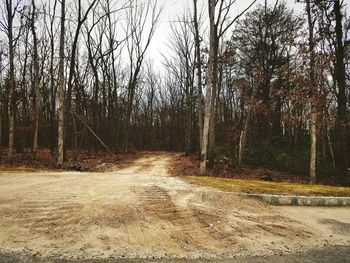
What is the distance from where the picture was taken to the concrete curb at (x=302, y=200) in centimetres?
903

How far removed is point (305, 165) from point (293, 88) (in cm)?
628

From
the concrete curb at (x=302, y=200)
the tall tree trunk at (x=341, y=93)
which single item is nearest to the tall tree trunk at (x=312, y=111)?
the tall tree trunk at (x=341, y=93)

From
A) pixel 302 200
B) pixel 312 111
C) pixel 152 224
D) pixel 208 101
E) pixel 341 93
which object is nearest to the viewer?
pixel 152 224

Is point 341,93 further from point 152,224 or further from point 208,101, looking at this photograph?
point 152,224

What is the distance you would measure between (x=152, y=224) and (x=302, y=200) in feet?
15.7

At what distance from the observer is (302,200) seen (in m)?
9.23

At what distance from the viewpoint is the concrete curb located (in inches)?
356

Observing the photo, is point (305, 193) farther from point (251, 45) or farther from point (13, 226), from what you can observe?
point (251, 45)

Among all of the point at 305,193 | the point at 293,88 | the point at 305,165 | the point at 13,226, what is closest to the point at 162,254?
the point at 13,226

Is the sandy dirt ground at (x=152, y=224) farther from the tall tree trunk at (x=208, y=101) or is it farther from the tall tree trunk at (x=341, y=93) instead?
the tall tree trunk at (x=341, y=93)

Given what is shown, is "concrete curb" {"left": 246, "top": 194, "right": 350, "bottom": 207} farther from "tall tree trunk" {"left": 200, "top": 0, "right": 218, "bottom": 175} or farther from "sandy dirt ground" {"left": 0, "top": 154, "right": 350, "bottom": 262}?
"tall tree trunk" {"left": 200, "top": 0, "right": 218, "bottom": 175}

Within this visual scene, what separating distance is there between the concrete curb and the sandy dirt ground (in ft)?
1.18

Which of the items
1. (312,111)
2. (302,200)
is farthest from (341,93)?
(302,200)

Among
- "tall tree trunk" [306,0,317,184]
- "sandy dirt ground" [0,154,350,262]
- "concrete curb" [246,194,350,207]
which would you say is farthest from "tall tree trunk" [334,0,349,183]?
"sandy dirt ground" [0,154,350,262]
